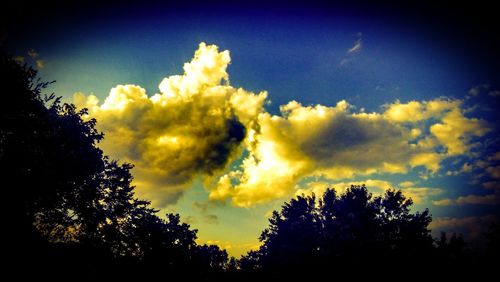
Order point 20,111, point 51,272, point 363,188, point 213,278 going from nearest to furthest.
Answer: point 51,272 < point 20,111 < point 213,278 < point 363,188

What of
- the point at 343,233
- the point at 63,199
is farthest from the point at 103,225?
the point at 343,233

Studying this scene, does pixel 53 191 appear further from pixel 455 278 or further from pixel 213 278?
pixel 455 278

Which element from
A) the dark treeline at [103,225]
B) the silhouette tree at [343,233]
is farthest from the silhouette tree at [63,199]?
Result: the silhouette tree at [343,233]

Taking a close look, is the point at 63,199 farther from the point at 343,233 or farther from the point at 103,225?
the point at 343,233

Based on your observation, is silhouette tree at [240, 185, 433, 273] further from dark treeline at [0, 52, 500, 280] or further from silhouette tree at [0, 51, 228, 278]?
silhouette tree at [0, 51, 228, 278]

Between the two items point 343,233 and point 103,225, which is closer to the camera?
point 103,225

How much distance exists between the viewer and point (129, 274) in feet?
75.7

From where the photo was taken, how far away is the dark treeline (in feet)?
60.8

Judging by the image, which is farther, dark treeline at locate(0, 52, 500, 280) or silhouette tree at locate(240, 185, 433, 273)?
silhouette tree at locate(240, 185, 433, 273)

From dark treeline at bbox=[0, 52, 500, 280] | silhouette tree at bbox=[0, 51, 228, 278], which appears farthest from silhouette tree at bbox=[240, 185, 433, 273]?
silhouette tree at bbox=[0, 51, 228, 278]

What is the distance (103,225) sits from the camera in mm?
23250

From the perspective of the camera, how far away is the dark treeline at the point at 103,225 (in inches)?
730

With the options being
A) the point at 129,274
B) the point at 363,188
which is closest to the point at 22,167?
the point at 129,274

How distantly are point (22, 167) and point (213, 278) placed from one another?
23294 millimetres
